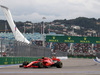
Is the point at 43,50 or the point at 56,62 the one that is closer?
the point at 56,62

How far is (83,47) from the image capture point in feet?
385

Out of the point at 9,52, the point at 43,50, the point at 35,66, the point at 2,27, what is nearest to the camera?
the point at 35,66

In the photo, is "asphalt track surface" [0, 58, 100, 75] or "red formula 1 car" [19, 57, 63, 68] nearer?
"asphalt track surface" [0, 58, 100, 75]

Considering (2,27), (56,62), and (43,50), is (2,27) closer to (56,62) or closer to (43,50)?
(43,50)

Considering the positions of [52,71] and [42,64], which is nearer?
[52,71]

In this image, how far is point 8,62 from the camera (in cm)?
2331

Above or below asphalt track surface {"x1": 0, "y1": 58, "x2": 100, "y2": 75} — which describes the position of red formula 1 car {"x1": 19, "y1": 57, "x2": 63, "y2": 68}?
above

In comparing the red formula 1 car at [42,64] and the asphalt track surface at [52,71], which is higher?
the red formula 1 car at [42,64]

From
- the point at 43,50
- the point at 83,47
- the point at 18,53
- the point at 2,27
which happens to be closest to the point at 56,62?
the point at 18,53

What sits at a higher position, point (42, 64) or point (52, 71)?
point (42, 64)

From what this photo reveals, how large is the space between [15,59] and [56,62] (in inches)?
292

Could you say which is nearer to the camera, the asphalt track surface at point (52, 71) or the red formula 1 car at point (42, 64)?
the asphalt track surface at point (52, 71)

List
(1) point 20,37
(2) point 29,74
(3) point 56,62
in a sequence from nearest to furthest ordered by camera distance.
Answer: (2) point 29,74, (3) point 56,62, (1) point 20,37

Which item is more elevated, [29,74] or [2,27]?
[2,27]
